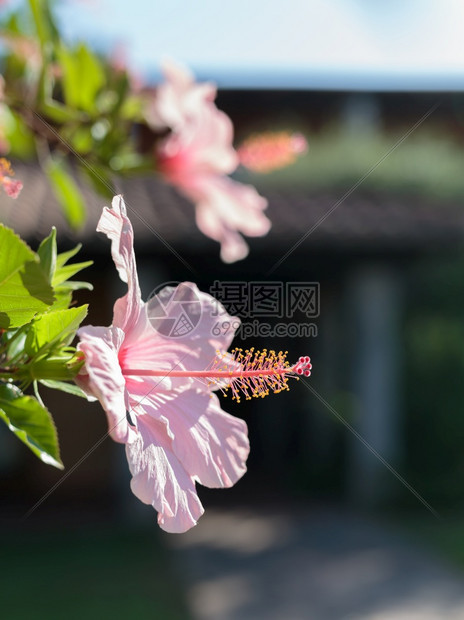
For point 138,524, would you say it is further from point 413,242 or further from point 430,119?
point 430,119

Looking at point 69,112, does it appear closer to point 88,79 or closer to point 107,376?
point 88,79

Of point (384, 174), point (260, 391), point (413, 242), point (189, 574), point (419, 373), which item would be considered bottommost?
point (189, 574)

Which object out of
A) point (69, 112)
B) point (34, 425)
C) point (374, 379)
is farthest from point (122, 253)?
point (374, 379)

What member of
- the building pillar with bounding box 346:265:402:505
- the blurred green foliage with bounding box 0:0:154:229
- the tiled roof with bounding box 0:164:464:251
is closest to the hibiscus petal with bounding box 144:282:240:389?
the blurred green foliage with bounding box 0:0:154:229

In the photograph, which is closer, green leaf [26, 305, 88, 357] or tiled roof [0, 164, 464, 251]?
green leaf [26, 305, 88, 357]

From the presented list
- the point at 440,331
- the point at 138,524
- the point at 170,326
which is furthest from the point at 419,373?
the point at 170,326

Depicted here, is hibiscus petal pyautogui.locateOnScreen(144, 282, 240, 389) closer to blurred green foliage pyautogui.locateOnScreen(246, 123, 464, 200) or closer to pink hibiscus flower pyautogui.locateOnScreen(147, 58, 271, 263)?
pink hibiscus flower pyautogui.locateOnScreen(147, 58, 271, 263)

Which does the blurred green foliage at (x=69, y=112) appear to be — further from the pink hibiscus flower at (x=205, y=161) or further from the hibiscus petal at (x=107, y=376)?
the hibiscus petal at (x=107, y=376)
